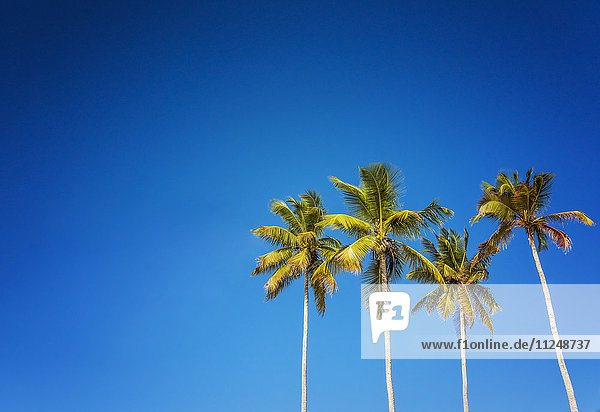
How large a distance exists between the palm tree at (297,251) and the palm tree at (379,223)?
257 cm

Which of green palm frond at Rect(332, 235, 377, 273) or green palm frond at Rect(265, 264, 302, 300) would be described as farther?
green palm frond at Rect(265, 264, 302, 300)

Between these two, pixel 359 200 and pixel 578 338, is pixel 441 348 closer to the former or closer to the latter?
pixel 578 338

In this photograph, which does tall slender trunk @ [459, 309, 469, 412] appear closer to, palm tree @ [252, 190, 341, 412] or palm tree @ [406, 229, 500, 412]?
palm tree @ [406, 229, 500, 412]

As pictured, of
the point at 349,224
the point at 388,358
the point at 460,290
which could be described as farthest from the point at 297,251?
the point at 460,290

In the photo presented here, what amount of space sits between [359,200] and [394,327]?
625cm

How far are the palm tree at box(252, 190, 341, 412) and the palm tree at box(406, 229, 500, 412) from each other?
292 inches

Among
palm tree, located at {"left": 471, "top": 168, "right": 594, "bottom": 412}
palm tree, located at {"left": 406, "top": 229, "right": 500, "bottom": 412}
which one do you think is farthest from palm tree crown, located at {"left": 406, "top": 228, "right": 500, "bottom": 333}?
palm tree, located at {"left": 471, "top": 168, "right": 594, "bottom": 412}

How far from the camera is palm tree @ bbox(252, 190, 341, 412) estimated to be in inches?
979

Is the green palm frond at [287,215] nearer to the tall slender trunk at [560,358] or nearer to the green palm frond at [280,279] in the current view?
the green palm frond at [280,279]

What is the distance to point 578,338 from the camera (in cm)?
2231

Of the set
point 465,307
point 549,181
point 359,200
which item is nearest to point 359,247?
point 359,200

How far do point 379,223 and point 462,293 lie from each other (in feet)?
36.1

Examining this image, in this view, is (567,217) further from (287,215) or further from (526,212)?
(287,215)

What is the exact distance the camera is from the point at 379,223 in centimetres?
2233
